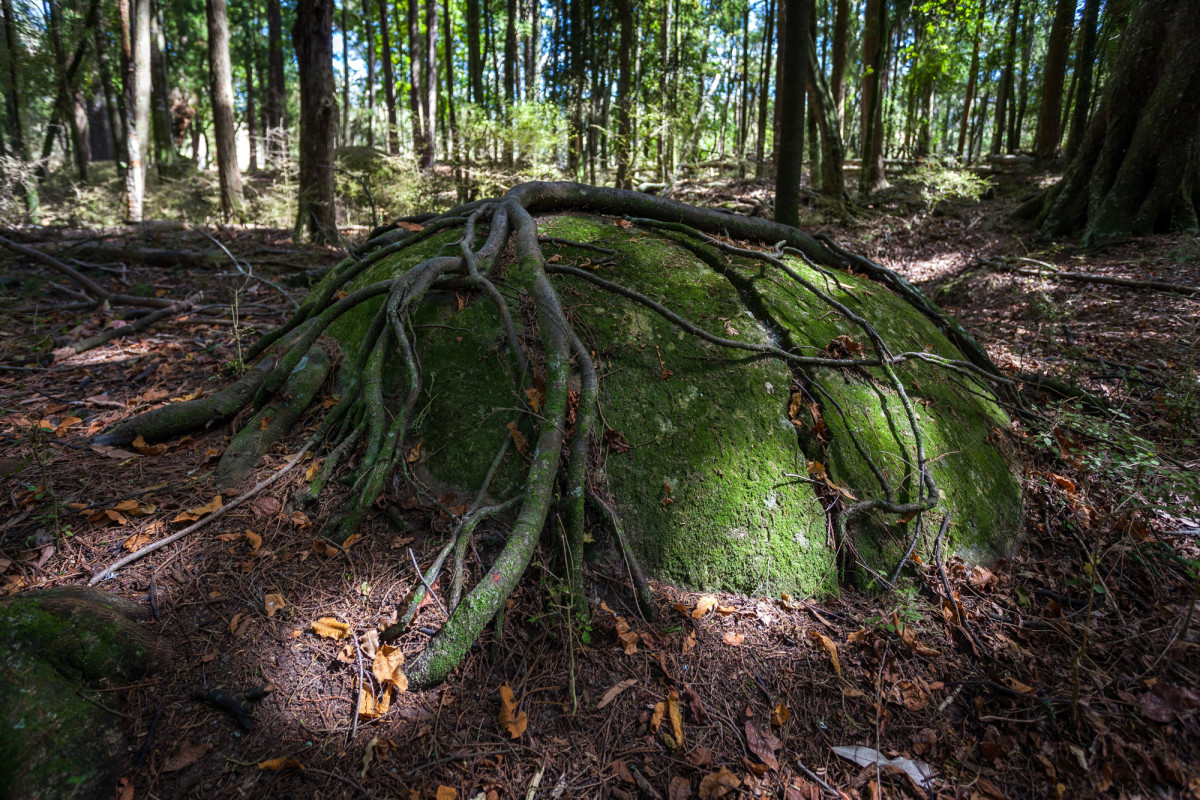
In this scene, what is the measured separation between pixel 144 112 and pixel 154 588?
12.1 meters

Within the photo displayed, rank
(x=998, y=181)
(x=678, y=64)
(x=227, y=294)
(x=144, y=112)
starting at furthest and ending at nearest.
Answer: (x=678, y=64)
(x=998, y=181)
(x=144, y=112)
(x=227, y=294)

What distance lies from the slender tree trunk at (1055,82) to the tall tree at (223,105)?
57.9ft

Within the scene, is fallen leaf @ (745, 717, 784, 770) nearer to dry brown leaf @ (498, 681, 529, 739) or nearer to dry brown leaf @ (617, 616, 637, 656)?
dry brown leaf @ (617, 616, 637, 656)

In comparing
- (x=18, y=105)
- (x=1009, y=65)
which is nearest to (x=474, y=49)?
(x=18, y=105)

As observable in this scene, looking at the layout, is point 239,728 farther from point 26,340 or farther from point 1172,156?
point 1172,156

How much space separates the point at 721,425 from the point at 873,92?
1069cm

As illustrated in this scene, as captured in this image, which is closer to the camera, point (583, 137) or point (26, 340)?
point (26, 340)

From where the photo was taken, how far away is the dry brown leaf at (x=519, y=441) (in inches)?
114

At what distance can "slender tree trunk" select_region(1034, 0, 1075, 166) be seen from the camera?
12.1 meters

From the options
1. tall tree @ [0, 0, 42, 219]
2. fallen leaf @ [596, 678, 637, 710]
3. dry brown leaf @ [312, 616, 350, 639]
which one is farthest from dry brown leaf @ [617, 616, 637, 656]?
tall tree @ [0, 0, 42, 219]

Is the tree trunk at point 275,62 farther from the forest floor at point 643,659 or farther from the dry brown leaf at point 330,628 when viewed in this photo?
the dry brown leaf at point 330,628

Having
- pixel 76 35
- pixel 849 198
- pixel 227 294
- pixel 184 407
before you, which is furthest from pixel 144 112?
pixel 849 198

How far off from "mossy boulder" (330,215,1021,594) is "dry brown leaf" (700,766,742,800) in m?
0.86

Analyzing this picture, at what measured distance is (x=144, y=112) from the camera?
10102mm
